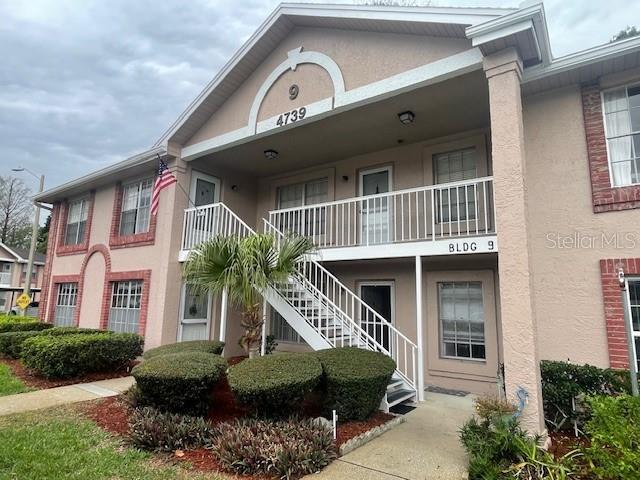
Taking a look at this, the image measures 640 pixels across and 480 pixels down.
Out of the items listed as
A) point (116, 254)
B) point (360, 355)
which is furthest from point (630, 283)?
point (116, 254)

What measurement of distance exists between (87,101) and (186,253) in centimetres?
1657

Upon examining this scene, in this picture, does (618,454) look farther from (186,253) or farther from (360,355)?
(186,253)

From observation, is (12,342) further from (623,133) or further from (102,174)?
(623,133)

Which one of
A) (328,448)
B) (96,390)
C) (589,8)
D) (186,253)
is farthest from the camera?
(589,8)

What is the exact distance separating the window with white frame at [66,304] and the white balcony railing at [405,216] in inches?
356

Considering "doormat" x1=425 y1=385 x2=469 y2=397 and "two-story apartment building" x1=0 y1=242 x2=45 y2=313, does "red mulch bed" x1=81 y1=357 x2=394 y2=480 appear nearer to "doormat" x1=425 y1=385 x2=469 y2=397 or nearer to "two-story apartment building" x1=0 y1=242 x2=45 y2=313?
"doormat" x1=425 y1=385 x2=469 y2=397

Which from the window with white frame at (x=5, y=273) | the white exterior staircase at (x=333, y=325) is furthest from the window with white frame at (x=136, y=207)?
the window with white frame at (x=5, y=273)

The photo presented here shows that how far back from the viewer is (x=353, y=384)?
543cm

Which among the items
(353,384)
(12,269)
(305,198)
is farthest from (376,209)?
(12,269)

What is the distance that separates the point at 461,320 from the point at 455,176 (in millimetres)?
3275

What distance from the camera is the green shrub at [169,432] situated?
480cm

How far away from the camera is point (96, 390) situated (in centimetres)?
770

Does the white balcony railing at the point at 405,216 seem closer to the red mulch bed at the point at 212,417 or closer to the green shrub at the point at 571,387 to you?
the green shrub at the point at 571,387

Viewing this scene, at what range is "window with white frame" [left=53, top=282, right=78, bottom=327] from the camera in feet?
45.0
